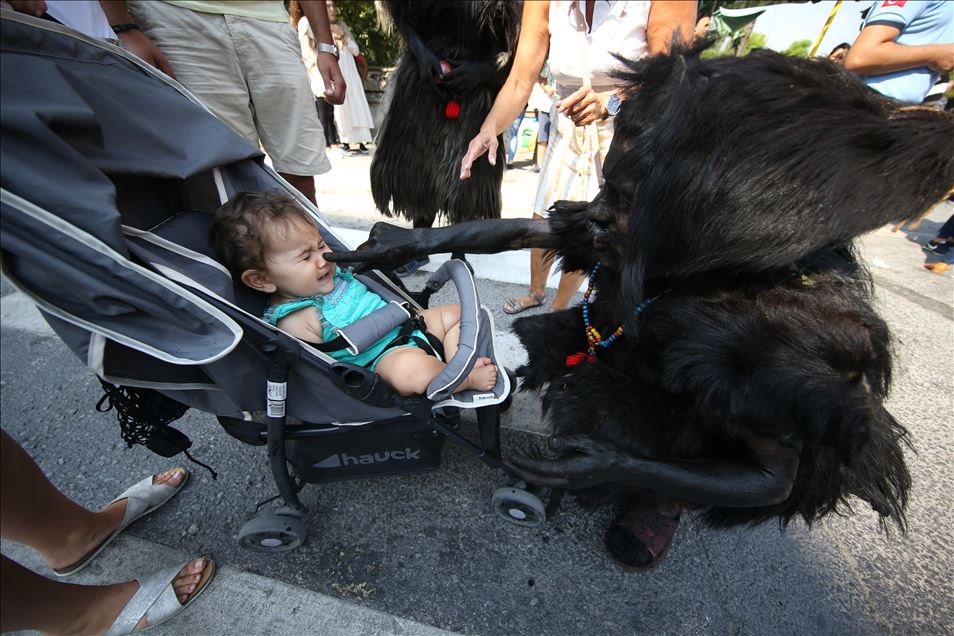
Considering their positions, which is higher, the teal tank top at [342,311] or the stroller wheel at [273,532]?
the teal tank top at [342,311]

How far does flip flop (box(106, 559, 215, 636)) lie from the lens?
1191mm

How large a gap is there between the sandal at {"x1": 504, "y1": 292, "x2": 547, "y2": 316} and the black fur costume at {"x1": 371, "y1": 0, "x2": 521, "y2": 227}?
587mm

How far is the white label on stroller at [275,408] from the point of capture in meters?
1.13

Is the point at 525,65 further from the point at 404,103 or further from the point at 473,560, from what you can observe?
the point at 473,560

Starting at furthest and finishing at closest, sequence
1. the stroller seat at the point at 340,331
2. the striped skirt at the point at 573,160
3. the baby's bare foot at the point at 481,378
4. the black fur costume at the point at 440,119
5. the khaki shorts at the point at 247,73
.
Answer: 1. the black fur costume at the point at 440,119
2. the striped skirt at the point at 573,160
3. the khaki shorts at the point at 247,73
4. the baby's bare foot at the point at 481,378
5. the stroller seat at the point at 340,331

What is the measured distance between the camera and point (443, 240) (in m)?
1.29

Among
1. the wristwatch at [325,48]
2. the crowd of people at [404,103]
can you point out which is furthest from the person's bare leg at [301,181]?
the wristwatch at [325,48]

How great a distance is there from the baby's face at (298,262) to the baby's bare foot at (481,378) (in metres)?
0.57

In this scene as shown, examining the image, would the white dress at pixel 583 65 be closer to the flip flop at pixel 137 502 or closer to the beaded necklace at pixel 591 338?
the beaded necklace at pixel 591 338

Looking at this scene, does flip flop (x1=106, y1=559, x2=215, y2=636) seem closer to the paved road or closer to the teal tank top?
the paved road

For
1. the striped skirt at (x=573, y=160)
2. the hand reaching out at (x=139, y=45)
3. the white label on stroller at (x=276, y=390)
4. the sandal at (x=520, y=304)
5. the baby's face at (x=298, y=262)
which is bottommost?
the sandal at (x=520, y=304)

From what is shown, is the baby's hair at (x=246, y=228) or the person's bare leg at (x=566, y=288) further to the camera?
the person's bare leg at (x=566, y=288)

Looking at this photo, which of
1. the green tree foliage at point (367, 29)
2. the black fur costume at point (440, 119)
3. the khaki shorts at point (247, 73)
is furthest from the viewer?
the green tree foliage at point (367, 29)

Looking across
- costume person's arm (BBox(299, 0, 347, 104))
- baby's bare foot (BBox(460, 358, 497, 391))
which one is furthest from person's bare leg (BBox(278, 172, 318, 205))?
baby's bare foot (BBox(460, 358, 497, 391))
